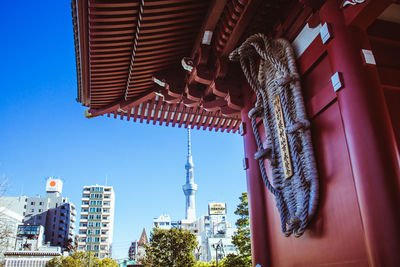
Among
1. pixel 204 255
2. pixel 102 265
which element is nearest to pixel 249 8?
pixel 102 265

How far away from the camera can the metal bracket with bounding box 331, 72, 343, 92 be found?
11.0ft

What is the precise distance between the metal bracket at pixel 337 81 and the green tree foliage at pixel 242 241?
18.5 metres

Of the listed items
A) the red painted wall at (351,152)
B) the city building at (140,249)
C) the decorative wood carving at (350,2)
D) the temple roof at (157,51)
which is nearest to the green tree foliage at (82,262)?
the city building at (140,249)

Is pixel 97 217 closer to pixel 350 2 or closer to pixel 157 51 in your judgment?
pixel 157 51

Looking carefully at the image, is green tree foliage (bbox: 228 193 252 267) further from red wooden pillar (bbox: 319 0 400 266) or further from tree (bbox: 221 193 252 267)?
red wooden pillar (bbox: 319 0 400 266)

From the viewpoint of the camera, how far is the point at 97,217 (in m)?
82.6

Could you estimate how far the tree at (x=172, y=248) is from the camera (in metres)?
22.4

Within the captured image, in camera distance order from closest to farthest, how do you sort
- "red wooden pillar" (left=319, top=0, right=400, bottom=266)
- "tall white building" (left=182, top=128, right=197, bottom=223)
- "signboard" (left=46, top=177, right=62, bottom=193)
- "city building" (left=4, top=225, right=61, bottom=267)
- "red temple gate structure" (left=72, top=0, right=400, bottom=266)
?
"red wooden pillar" (left=319, top=0, right=400, bottom=266), "red temple gate structure" (left=72, top=0, right=400, bottom=266), "city building" (left=4, top=225, right=61, bottom=267), "signboard" (left=46, top=177, right=62, bottom=193), "tall white building" (left=182, top=128, right=197, bottom=223)

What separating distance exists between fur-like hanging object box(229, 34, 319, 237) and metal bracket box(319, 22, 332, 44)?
0.62 meters

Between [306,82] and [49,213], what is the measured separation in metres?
84.8

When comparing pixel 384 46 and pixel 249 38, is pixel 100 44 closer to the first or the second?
pixel 249 38

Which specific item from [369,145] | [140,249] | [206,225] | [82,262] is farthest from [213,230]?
[369,145]

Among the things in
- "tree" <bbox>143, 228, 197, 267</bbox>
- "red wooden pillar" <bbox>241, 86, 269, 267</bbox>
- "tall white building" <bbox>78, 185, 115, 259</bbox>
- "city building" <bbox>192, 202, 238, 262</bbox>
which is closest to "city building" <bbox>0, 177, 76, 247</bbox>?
"tall white building" <bbox>78, 185, 115, 259</bbox>

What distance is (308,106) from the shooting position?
13.4 feet
